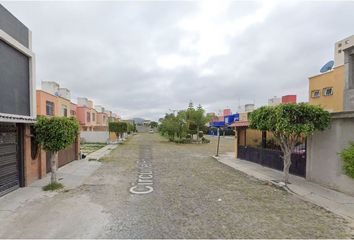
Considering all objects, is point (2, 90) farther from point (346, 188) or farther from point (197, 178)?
point (346, 188)

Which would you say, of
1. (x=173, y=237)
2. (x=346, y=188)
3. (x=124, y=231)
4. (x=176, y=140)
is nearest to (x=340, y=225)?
(x=346, y=188)

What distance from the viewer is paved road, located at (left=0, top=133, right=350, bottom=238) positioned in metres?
5.00

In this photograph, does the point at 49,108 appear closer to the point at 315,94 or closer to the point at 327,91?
the point at 315,94

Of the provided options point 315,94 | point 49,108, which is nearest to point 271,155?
point 315,94

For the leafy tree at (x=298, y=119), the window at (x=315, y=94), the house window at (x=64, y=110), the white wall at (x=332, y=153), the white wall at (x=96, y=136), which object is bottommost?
the white wall at (x=96, y=136)

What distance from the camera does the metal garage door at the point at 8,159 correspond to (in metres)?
7.52

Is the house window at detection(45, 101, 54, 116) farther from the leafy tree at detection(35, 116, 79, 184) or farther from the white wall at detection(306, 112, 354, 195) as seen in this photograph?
the white wall at detection(306, 112, 354, 195)

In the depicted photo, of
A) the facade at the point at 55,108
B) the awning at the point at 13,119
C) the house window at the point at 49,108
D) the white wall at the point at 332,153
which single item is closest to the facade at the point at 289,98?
the white wall at the point at 332,153

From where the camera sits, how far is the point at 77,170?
12.3 m

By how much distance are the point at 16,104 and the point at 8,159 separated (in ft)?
5.98

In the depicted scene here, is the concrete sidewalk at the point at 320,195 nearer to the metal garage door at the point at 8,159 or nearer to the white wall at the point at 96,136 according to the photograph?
the metal garage door at the point at 8,159

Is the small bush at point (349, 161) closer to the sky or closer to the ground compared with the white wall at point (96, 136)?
closer to the sky

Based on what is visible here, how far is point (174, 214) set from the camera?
6.05m

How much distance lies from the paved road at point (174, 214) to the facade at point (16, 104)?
6.53 ft
